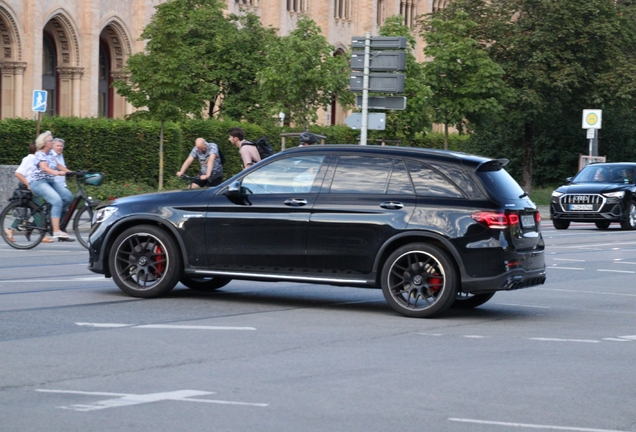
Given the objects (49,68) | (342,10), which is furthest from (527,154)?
(342,10)

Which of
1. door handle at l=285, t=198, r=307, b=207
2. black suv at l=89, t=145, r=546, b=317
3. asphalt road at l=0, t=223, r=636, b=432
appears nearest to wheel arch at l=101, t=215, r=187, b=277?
black suv at l=89, t=145, r=546, b=317

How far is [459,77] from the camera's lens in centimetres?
4306

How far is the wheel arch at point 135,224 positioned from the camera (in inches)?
454

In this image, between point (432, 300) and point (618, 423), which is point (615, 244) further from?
point (618, 423)

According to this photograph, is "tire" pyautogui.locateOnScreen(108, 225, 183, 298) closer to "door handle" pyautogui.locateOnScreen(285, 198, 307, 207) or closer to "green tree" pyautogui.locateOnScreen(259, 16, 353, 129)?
"door handle" pyautogui.locateOnScreen(285, 198, 307, 207)

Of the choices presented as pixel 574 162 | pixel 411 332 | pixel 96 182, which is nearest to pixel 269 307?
pixel 411 332

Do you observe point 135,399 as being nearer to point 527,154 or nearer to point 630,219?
point 630,219

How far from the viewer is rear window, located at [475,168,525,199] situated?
35.6ft

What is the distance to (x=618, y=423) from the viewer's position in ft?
20.9

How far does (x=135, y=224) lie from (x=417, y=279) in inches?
114

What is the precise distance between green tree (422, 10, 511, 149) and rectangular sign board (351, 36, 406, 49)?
1526 centimetres

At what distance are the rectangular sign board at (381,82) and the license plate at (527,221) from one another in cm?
1514

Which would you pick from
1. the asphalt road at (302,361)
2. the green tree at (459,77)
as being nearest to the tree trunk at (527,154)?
the green tree at (459,77)

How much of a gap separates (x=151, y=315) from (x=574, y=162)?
49980mm
